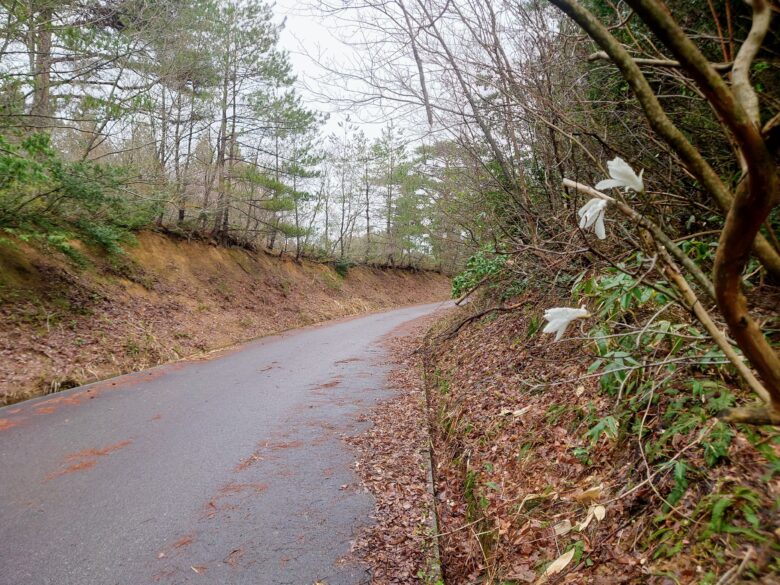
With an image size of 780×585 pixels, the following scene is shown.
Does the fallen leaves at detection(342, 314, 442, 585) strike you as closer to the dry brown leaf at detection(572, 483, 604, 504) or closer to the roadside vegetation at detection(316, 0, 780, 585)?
the roadside vegetation at detection(316, 0, 780, 585)

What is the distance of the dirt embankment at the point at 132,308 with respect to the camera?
320 inches

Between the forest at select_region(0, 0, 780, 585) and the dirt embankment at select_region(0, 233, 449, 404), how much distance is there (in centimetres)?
103

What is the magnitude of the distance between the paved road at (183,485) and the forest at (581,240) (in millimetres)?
1044

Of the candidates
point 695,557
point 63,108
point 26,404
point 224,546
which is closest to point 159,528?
point 224,546

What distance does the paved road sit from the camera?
3.05 metres

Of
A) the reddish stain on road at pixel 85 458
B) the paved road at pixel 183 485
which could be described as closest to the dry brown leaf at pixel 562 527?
the paved road at pixel 183 485

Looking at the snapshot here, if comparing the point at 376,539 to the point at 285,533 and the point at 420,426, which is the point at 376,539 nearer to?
the point at 285,533

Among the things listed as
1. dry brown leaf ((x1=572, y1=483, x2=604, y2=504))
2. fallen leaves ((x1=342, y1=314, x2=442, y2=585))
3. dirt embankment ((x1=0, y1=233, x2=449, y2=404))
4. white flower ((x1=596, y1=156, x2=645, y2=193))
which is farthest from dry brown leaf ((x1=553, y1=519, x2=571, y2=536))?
dirt embankment ((x1=0, y1=233, x2=449, y2=404))

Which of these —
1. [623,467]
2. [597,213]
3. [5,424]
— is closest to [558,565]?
[623,467]

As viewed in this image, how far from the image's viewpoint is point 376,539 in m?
3.32

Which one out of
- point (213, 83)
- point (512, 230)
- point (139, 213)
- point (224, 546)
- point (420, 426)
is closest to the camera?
point (224, 546)

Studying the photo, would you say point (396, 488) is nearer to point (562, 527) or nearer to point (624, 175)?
point (562, 527)

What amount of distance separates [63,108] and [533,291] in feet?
32.9

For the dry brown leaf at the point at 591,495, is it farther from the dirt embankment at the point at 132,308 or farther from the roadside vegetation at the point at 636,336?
the dirt embankment at the point at 132,308
